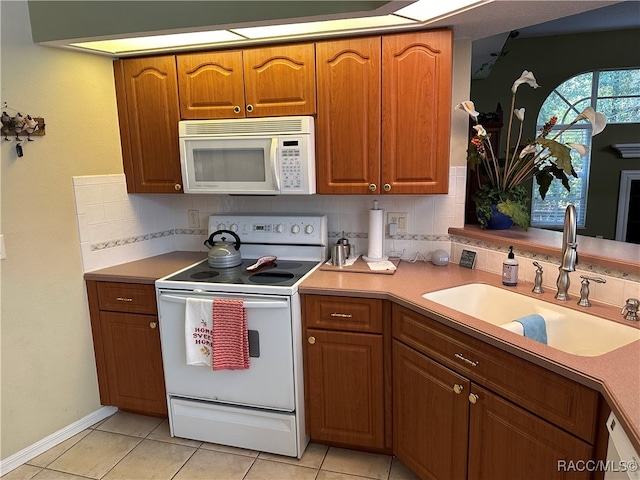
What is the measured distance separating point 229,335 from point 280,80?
132cm

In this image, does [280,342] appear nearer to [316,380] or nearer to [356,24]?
[316,380]

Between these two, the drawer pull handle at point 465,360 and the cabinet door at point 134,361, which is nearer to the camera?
the drawer pull handle at point 465,360

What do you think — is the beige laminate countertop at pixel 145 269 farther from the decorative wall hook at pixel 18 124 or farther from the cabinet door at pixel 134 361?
the decorative wall hook at pixel 18 124

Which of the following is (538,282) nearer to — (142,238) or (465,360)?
(465,360)

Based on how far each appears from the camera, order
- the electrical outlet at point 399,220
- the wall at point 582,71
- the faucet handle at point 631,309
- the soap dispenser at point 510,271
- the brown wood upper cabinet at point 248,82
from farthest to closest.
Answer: the wall at point 582,71 < the electrical outlet at point 399,220 < the brown wood upper cabinet at point 248,82 < the soap dispenser at point 510,271 < the faucet handle at point 631,309

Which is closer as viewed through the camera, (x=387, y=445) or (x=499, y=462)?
(x=499, y=462)

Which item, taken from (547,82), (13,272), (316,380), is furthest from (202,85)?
(547,82)

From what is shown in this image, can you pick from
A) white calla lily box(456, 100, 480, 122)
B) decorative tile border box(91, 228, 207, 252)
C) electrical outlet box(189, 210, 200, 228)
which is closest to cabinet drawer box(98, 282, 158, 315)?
decorative tile border box(91, 228, 207, 252)

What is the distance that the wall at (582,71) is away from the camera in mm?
5359

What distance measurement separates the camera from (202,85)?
2.37 m

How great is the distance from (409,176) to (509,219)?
62cm

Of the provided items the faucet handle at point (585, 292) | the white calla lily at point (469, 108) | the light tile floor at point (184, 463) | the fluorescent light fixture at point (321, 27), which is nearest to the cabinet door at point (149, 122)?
the fluorescent light fixture at point (321, 27)

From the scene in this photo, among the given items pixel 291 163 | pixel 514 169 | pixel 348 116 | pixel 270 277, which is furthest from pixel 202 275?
pixel 514 169

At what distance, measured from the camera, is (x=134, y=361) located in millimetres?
2471
